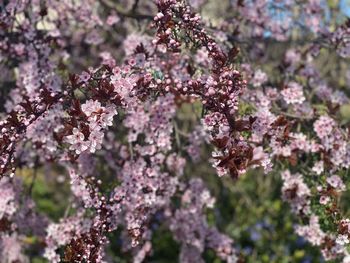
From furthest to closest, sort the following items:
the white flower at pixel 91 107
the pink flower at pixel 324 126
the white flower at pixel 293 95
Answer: the white flower at pixel 293 95 < the pink flower at pixel 324 126 < the white flower at pixel 91 107

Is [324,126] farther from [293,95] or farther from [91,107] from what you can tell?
[91,107]

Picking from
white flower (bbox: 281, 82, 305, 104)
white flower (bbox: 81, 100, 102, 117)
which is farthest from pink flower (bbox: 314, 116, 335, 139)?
white flower (bbox: 81, 100, 102, 117)

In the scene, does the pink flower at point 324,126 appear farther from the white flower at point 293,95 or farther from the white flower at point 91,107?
the white flower at point 91,107

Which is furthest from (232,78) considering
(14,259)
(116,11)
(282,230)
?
(282,230)

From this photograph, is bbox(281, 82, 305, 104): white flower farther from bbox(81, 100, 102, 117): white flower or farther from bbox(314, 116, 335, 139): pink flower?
bbox(81, 100, 102, 117): white flower

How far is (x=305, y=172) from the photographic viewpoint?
4906 mm

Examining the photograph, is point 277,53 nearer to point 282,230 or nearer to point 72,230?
point 282,230

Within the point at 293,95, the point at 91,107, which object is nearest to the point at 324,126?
the point at 293,95

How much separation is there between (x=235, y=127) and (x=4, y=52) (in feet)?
8.69

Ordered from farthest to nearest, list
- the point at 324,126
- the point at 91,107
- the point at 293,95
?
the point at 293,95 → the point at 324,126 → the point at 91,107

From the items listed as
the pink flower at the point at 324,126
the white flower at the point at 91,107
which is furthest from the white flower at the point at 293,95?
the white flower at the point at 91,107

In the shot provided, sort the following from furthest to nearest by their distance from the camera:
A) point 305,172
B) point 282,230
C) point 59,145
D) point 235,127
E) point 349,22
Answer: point 282,230
point 349,22
point 305,172
point 59,145
point 235,127

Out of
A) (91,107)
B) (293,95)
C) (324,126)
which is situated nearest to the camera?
(91,107)

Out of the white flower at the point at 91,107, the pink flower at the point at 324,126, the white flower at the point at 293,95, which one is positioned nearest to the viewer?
the white flower at the point at 91,107
